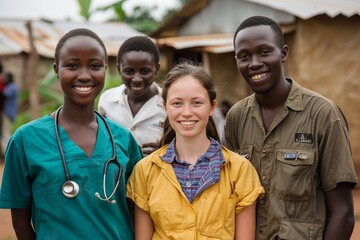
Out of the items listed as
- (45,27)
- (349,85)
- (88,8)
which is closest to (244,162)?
(349,85)

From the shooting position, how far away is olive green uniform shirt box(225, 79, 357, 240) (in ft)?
8.61

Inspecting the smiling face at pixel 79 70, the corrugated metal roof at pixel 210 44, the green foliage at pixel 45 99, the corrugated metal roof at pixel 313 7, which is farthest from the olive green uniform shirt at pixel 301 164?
the green foliage at pixel 45 99

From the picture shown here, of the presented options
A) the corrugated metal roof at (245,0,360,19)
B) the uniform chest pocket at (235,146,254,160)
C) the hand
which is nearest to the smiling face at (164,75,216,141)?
the uniform chest pocket at (235,146,254,160)

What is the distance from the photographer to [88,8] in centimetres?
975

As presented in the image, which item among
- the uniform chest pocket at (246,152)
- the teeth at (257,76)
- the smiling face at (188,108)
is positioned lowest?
the uniform chest pocket at (246,152)

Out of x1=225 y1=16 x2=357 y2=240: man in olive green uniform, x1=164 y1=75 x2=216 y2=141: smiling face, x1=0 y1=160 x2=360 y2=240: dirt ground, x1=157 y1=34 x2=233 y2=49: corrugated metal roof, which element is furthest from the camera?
x1=157 y1=34 x2=233 y2=49: corrugated metal roof

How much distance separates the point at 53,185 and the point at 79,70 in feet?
1.68

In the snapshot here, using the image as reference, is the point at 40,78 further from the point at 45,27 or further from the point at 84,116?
the point at 84,116

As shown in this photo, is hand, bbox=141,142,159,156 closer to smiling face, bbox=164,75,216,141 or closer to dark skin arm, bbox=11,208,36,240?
smiling face, bbox=164,75,216,141

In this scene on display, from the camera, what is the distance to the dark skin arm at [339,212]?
262 centimetres

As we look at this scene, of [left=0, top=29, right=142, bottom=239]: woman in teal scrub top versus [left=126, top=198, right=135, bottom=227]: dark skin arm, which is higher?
[left=0, top=29, right=142, bottom=239]: woman in teal scrub top

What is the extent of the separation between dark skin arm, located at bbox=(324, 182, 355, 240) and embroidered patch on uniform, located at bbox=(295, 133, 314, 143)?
23cm

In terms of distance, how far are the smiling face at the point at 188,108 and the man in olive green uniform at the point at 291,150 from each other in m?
0.23

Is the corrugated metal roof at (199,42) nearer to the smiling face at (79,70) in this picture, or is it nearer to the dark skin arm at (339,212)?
the smiling face at (79,70)
